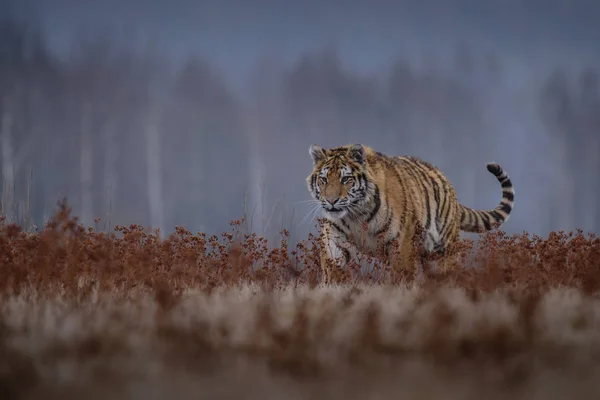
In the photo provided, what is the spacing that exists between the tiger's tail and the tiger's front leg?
284cm

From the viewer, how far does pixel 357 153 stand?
800 cm

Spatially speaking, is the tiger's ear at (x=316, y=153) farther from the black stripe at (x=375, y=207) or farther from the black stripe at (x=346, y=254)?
the black stripe at (x=346, y=254)

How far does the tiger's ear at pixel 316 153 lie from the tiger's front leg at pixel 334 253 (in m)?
0.89

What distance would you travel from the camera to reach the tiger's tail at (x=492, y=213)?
9.91 m

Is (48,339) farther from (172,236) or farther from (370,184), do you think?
(370,184)

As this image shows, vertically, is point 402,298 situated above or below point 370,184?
below

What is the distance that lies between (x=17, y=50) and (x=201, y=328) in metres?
29.7

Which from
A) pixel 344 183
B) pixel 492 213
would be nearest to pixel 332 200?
pixel 344 183

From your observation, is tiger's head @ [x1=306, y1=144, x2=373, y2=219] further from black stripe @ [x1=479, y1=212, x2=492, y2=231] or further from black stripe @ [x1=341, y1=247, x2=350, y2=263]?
black stripe @ [x1=479, y1=212, x2=492, y2=231]

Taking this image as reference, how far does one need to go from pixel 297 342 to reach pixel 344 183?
14.3ft

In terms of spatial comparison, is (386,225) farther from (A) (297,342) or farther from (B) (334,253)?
(A) (297,342)

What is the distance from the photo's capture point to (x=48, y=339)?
12.5 feet

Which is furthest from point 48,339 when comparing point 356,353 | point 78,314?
point 356,353

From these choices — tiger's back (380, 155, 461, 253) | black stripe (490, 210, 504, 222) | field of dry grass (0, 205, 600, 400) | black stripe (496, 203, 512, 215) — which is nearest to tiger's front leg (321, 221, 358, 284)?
tiger's back (380, 155, 461, 253)
